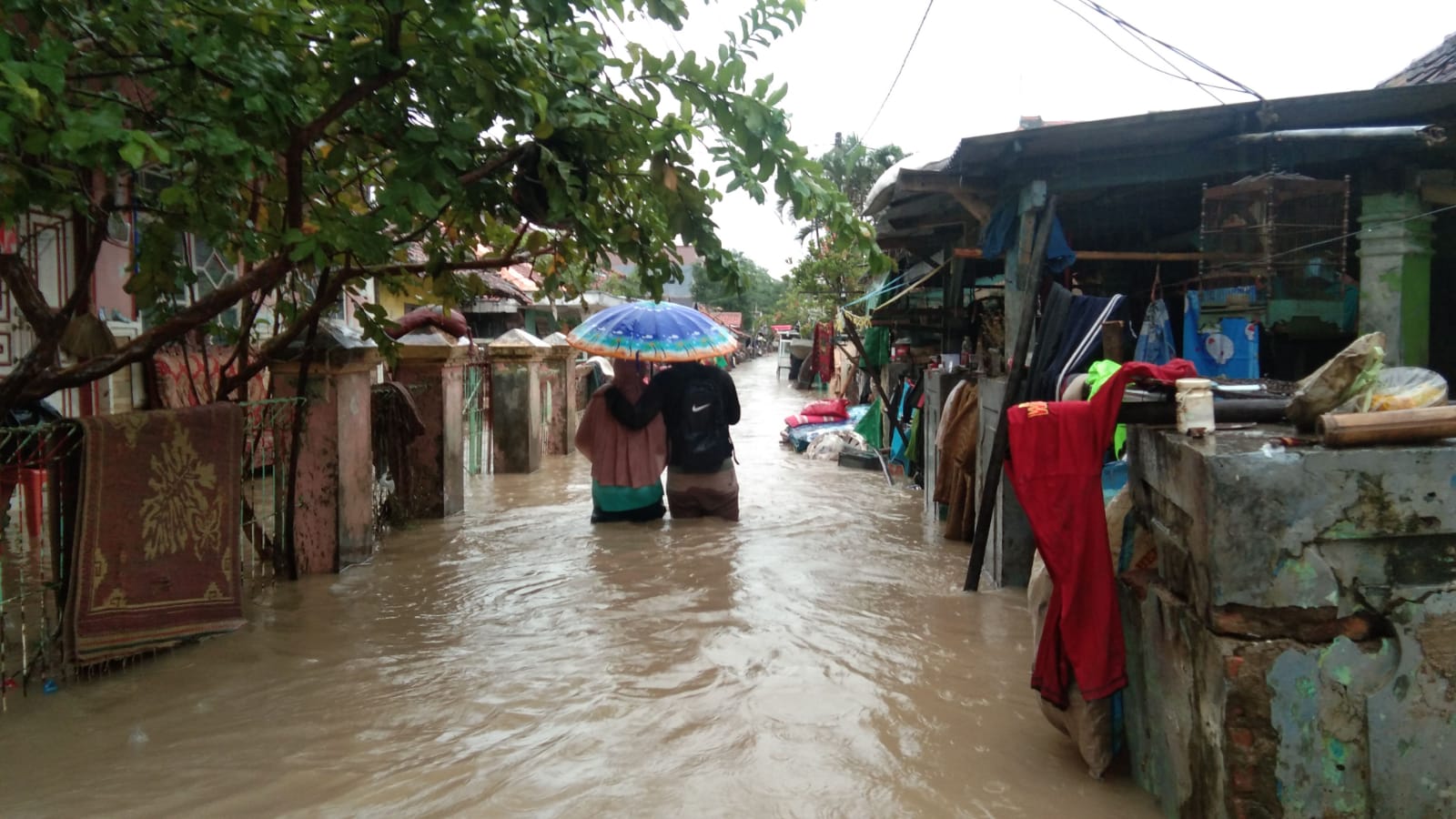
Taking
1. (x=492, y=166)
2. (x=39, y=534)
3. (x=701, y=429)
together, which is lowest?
(x=39, y=534)

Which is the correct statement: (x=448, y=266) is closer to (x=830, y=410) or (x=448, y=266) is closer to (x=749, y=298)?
(x=830, y=410)

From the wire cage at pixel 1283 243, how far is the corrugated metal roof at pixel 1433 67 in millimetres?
2420

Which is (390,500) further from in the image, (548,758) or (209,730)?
(548,758)

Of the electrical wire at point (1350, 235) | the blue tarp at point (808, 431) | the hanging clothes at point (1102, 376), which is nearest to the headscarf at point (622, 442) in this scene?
the hanging clothes at point (1102, 376)

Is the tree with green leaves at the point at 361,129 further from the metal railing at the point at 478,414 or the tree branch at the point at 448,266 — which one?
the metal railing at the point at 478,414

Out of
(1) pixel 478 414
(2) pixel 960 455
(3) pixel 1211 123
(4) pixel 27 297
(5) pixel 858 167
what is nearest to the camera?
(4) pixel 27 297

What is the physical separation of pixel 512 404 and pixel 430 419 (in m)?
3.39

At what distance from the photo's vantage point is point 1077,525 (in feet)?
10.6

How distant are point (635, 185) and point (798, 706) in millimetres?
3149

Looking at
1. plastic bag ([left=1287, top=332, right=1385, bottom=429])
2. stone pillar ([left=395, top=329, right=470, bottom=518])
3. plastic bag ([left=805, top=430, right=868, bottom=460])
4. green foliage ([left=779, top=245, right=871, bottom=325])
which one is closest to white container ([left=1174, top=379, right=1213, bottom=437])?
plastic bag ([left=1287, top=332, right=1385, bottom=429])

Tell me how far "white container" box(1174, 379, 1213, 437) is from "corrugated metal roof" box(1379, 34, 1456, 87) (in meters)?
6.52

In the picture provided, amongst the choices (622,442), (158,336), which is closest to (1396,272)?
(622,442)

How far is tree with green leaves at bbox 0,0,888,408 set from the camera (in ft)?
12.5

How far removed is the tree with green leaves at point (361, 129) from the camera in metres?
3.81
